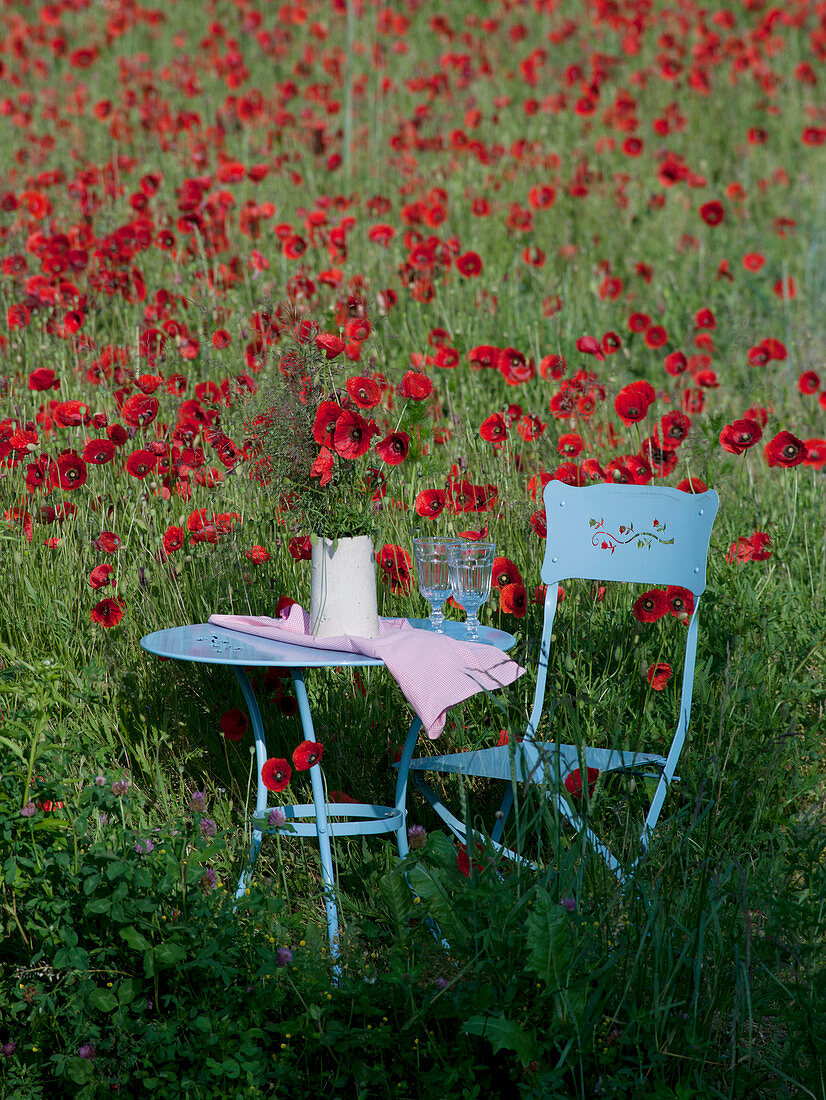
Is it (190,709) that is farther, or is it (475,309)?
(475,309)

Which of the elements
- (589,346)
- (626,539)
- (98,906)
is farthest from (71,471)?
(589,346)

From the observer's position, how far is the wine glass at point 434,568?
260cm

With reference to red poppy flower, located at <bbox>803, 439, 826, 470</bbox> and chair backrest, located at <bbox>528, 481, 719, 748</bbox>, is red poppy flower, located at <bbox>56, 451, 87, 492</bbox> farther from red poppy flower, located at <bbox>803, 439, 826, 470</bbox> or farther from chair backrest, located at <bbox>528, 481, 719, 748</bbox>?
red poppy flower, located at <bbox>803, 439, 826, 470</bbox>

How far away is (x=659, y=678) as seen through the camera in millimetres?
2941

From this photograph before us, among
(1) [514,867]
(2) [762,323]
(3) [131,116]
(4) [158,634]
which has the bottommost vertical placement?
(1) [514,867]

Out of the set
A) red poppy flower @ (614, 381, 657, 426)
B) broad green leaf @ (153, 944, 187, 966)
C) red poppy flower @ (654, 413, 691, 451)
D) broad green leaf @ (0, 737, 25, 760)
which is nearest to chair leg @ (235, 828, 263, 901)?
broad green leaf @ (153, 944, 187, 966)

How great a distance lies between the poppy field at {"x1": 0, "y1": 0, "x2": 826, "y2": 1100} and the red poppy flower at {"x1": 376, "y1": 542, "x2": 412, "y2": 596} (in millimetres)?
16

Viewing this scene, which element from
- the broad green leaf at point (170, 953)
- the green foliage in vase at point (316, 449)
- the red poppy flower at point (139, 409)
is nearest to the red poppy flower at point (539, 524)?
the green foliage in vase at point (316, 449)

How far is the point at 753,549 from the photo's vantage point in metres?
3.30

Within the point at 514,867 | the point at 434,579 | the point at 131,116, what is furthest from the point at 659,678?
the point at 131,116

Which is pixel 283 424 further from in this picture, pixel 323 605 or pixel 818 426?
pixel 818 426

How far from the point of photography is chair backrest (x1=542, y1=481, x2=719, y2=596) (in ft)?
8.82

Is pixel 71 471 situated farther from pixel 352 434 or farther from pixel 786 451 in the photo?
pixel 786 451

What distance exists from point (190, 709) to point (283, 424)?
95 centimetres
